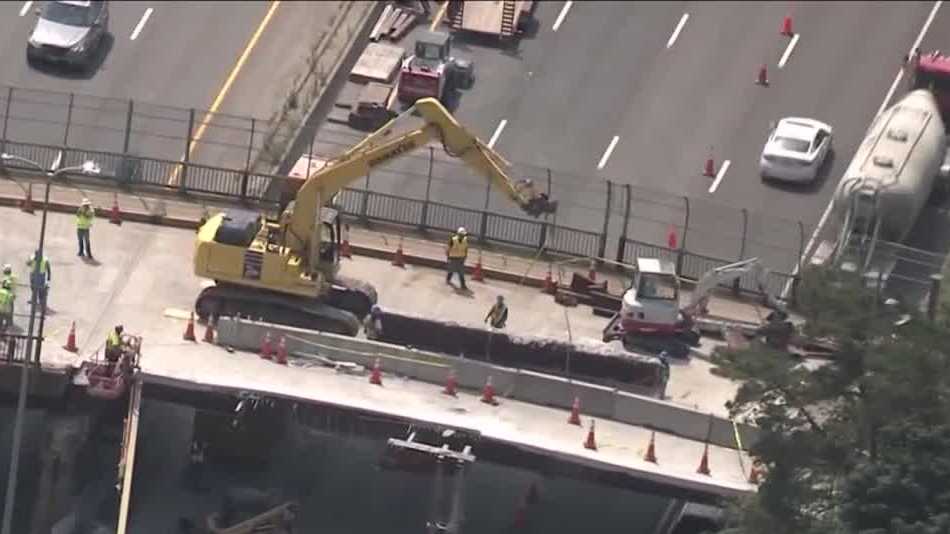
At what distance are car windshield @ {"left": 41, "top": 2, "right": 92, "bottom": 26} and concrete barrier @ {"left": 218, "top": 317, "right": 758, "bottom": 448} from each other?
1922 cm

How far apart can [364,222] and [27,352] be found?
1703 cm

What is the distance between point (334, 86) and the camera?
283ft

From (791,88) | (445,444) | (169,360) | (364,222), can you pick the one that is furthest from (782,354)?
(791,88)

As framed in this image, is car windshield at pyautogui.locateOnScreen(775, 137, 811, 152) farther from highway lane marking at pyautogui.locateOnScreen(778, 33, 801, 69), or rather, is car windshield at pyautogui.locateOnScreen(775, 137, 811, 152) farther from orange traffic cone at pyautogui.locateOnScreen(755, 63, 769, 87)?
highway lane marking at pyautogui.locateOnScreen(778, 33, 801, 69)

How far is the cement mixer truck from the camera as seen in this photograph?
77.0 metres

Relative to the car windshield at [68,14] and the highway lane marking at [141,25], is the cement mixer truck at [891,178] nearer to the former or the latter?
the highway lane marking at [141,25]

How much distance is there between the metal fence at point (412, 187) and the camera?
259 ft

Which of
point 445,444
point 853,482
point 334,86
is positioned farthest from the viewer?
point 334,86

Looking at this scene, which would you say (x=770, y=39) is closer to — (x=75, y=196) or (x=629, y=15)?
(x=629, y=15)

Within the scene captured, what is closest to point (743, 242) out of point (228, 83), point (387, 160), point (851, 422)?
point (387, 160)

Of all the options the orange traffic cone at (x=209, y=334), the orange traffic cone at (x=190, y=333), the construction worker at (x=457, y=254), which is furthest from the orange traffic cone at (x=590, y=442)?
the orange traffic cone at (x=190, y=333)

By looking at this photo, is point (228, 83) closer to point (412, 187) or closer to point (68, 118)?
point (68, 118)

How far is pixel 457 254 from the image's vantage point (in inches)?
2940

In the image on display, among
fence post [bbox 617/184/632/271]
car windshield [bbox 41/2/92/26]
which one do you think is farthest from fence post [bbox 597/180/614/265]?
car windshield [bbox 41/2/92/26]
